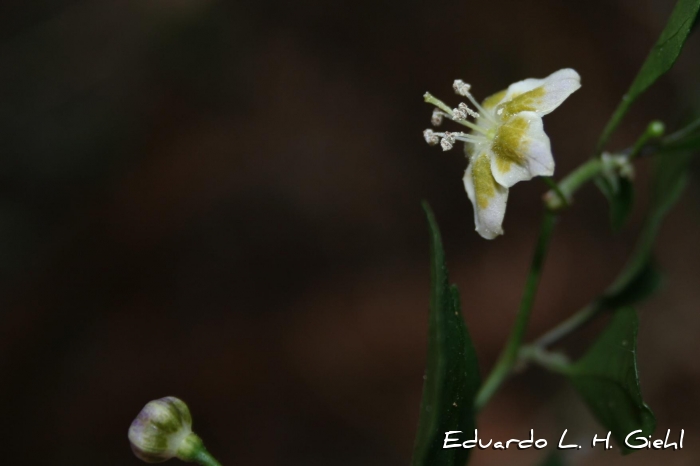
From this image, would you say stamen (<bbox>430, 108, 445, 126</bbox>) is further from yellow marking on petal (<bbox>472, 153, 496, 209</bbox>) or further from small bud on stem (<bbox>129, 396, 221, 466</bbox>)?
small bud on stem (<bbox>129, 396, 221, 466</bbox>)

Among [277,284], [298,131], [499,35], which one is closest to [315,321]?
[277,284]

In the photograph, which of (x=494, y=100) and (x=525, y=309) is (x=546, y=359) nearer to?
(x=525, y=309)

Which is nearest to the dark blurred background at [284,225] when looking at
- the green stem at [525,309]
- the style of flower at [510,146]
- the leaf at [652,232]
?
the leaf at [652,232]

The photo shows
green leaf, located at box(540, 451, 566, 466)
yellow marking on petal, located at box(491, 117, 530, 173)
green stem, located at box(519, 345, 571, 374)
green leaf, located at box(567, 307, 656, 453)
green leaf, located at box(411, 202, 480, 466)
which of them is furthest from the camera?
green leaf, located at box(540, 451, 566, 466)

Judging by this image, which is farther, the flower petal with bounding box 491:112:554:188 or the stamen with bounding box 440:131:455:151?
the stamen with bounding box 440:131:455:151

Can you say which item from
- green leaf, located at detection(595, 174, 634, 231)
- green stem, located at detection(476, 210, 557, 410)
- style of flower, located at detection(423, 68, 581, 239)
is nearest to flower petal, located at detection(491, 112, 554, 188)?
style of flower, located at detection(423, 68, 581, 239)

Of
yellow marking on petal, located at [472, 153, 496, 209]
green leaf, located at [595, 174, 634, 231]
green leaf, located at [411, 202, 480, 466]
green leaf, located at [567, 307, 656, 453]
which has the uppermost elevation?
green leaf, located at [595, 174, 634, 231]

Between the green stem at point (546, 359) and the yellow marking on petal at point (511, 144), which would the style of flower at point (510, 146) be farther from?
the green stem at point (546, 359)
